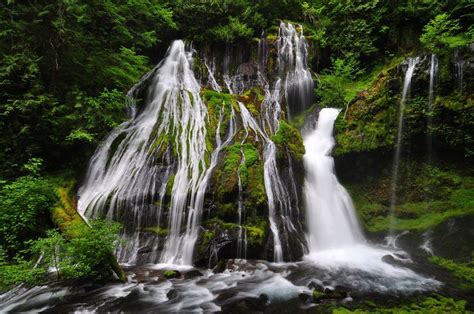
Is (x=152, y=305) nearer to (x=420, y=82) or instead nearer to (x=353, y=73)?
(x=420, y=82)

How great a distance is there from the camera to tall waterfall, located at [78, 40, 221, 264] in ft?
26.1

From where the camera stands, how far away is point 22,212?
6.79 metres

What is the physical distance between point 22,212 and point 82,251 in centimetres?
254

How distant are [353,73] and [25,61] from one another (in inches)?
555

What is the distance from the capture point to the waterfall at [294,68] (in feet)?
47.2

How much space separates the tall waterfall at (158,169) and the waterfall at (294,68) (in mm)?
5002

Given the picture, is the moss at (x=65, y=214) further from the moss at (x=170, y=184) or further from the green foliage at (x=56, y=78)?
the moss at (x=170, y=184)

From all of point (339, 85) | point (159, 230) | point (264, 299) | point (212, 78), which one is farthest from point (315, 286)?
point (212, 78)

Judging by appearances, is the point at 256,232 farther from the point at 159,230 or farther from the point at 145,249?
the point at 145,249

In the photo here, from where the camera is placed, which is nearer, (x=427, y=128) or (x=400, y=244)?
(x=400, y=244)

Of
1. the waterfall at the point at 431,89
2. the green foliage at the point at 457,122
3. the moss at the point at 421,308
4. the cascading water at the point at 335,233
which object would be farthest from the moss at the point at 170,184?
the green foliage at the point at 457,122

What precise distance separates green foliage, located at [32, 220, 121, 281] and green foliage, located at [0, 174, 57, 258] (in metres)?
1.29

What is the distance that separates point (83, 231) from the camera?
5.82 m

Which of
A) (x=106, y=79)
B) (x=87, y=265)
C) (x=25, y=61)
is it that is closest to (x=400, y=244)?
(x=87, y=265)
